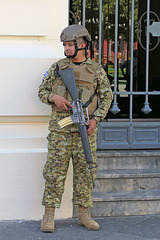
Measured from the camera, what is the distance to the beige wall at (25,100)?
4.86 meters

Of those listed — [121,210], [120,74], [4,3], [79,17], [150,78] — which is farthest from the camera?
[150,78]

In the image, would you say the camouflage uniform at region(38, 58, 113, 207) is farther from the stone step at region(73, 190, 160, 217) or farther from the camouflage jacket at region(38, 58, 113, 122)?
the stone step at region(73, 190, 160, 217)

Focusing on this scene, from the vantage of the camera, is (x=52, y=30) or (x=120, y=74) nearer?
(x=52, y=30)

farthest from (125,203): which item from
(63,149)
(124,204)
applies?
(63,149)

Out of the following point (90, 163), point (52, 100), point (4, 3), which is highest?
point (4, 3)

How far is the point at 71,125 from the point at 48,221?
91 centimetres

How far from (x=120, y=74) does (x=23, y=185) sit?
3178mm

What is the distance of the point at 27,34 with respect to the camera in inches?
191

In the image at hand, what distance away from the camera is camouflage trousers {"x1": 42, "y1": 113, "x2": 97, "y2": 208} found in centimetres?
454

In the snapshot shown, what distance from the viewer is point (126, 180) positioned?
207 inches

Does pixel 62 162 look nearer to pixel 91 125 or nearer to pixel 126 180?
pixel 91 125

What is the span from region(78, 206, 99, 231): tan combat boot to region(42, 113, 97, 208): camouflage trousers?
157 mm

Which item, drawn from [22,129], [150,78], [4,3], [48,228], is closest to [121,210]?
[48,228]

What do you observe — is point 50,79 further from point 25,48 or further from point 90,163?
point 90,163
